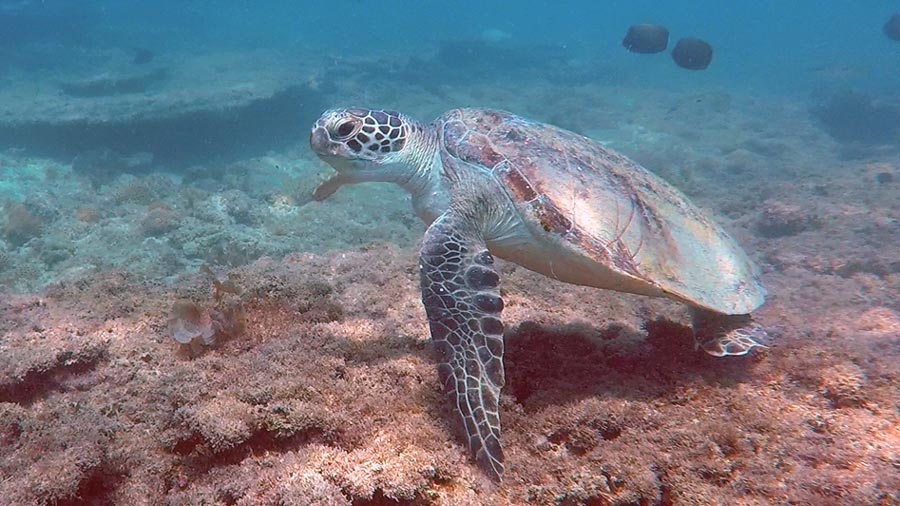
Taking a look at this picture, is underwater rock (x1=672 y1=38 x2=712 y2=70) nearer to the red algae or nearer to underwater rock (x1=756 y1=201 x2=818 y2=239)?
underwater rock (x1=756 y1=201 x2=818 y2=239)

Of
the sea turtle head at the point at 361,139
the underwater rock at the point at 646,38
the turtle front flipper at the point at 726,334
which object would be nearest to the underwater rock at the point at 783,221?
the underwater rock at the point at 646,38

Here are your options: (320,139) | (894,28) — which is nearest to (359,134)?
(320,139)

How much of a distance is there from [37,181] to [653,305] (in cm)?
1454

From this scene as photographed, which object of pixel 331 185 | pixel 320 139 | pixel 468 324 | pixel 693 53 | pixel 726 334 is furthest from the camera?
pixel 693 53

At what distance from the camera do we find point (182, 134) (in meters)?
14.6

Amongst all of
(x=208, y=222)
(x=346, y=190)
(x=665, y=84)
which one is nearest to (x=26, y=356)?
(x=208, y=222)

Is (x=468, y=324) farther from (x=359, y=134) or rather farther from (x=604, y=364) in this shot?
(x=359, y=134)

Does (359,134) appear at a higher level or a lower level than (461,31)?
higher

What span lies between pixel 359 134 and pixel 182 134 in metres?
13.5

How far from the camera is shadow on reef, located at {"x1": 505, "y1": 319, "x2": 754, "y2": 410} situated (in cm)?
264

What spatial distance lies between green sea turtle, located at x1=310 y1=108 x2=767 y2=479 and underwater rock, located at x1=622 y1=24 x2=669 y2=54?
9243mm

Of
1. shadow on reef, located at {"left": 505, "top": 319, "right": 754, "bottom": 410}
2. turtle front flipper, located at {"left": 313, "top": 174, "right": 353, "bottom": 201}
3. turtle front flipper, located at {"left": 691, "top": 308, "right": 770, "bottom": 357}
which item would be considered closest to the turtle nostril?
turtle front flipper, located at {"left": 313, "top": 174, "right": 353, "bottom": 201}

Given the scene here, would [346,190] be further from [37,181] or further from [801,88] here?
[801,88]

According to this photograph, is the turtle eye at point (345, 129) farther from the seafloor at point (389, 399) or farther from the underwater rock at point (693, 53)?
the underwater rock at point (693, 53)
